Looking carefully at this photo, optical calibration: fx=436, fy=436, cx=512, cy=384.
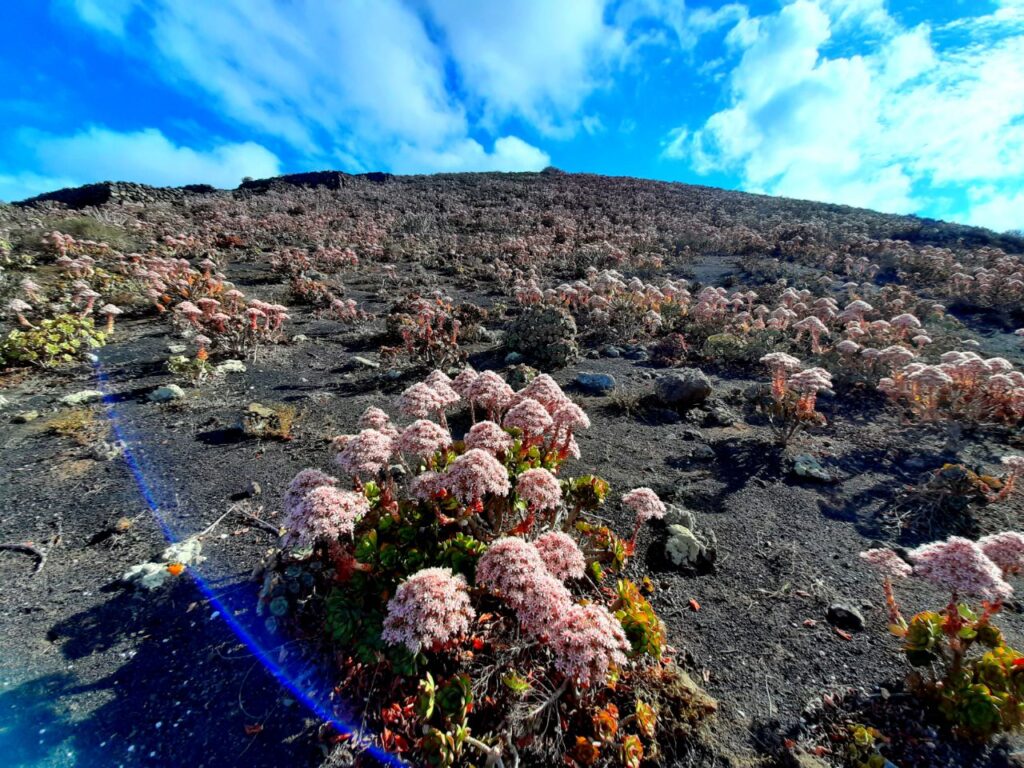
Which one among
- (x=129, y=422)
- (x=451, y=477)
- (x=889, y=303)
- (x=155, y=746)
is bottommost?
(x=155, y=746)

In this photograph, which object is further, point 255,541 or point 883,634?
point 255,541

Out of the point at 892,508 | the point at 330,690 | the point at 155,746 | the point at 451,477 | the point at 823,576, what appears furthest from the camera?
the point at 892,508

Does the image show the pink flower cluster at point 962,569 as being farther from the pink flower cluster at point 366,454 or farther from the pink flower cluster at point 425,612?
the pink flower cluster at point 366,454

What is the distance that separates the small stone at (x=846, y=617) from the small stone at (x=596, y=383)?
564 centimetres

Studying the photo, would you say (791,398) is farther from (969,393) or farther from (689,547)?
(689,547)

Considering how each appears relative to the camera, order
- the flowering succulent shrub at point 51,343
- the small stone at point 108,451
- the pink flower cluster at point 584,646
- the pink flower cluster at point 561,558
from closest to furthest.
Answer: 1. the pink flower cluster at point 584,646
2. the pink flower cluster at point 561,558
3. the small stone at point 108,451
4. the flowering succulent shrub at point 51,343

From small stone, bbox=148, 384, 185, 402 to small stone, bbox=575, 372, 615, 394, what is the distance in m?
7.96

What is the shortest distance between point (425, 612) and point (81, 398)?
28.4 feet

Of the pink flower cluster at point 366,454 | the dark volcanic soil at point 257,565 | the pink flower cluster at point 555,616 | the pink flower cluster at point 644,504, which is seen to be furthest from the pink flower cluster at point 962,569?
the pink flower cluster at point 366,454

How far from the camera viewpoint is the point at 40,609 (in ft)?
12.9

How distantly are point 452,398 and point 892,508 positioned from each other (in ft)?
20.7

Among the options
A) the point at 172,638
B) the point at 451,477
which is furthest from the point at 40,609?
the point at 451,477

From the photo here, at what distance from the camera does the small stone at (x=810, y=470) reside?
21.9 feet

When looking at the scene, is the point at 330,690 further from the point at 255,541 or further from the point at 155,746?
the point at 255,541
